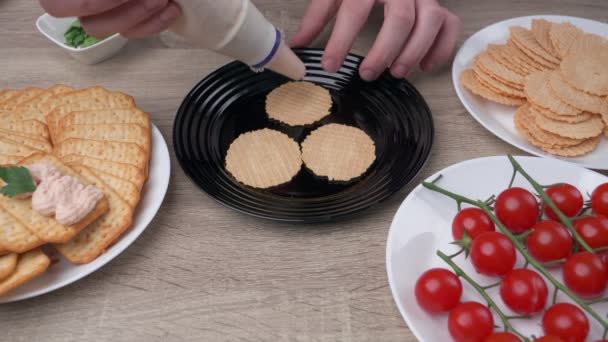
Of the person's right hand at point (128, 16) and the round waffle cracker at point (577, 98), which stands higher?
the person's right hand at point (128, 16)

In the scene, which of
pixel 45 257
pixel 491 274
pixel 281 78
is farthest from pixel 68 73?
pixel 491 274


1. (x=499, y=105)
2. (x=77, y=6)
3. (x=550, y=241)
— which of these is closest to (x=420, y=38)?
(x=499, y=105)

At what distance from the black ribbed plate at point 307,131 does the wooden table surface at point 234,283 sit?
0.07 m

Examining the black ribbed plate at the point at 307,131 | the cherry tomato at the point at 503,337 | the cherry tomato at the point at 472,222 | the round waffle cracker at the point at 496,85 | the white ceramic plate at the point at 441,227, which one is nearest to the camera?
the cherry tomato at the point at 503,337

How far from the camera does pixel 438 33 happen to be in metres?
1.73

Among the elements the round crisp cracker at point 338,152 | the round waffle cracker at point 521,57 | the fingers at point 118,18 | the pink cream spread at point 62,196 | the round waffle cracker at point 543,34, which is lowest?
the round crisp cracker at point 338,152

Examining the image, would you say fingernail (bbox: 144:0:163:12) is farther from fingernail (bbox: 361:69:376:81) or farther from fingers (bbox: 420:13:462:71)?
fingers (bbox: 420:13:462:71)

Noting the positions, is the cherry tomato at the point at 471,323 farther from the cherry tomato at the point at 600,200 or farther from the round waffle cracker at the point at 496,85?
the round waffle cracker at the point at 496,85

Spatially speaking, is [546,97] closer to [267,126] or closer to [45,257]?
[267,126]

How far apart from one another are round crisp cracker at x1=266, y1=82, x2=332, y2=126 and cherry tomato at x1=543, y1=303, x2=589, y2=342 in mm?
866

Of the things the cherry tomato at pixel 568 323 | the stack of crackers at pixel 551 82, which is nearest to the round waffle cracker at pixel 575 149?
the stack of crackers at pixel 551 82

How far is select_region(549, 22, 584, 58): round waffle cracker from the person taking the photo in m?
1.65

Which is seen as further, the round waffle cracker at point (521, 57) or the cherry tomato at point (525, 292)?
the round waffle cracker at point (521, 57)

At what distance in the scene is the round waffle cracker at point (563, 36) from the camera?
1654 millimetres
